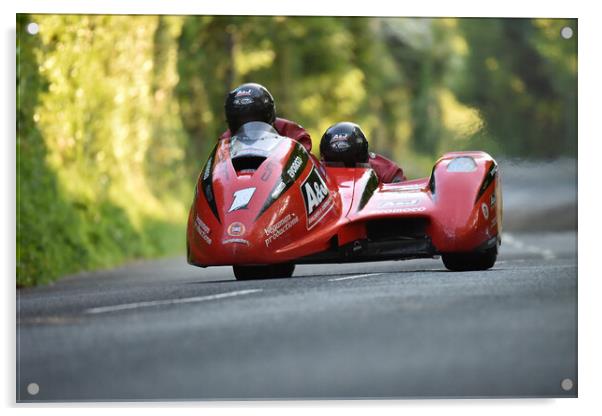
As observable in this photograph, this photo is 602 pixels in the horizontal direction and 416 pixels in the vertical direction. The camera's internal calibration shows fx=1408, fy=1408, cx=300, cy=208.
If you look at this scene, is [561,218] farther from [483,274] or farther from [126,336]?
[126,336]

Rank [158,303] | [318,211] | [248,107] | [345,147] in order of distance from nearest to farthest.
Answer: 1. [158,303]
2. [318,211]
3. [248,107]
4. [345,147]

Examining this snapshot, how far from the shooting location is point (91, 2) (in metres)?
10.9

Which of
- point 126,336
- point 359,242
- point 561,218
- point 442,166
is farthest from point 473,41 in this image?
point 561,218

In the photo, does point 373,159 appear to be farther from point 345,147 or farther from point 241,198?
point 241,198

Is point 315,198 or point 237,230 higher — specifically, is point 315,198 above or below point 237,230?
above

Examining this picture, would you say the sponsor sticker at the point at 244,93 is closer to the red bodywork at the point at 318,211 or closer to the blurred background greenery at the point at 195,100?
the red bodywork at the point at 318,211

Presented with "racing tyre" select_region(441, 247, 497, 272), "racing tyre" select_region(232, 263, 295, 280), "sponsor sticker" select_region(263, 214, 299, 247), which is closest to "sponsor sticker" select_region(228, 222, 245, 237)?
"sponsor sticker" select_region(263, 214, 299, 247)

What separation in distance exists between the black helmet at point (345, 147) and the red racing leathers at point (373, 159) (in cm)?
19

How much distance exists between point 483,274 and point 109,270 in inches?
241

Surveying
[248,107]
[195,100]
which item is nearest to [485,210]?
[248,107]

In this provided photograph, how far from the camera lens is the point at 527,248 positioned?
18.3m

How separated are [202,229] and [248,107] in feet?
5.29

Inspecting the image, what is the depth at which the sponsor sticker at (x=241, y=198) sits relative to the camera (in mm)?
10543

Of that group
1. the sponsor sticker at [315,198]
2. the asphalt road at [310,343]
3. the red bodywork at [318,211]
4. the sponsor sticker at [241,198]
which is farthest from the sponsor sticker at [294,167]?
the asphalt road at [310,343]
